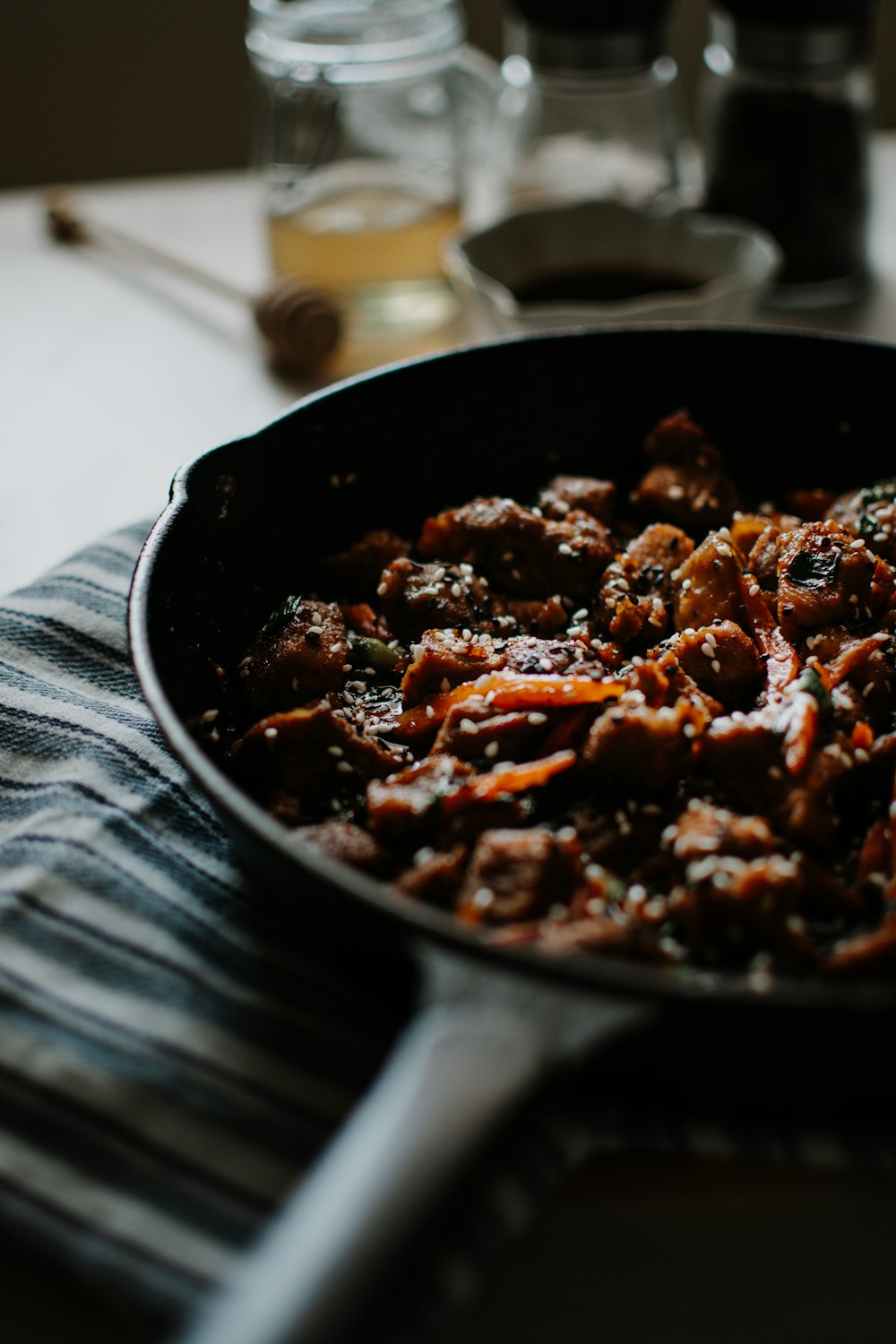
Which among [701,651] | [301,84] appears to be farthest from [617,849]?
[301,84]

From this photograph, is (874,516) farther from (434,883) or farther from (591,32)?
(591,32)

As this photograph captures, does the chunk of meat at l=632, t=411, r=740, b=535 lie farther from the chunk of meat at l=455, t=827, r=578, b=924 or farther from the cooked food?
the chunk of meat at l=455, t=827, r=578, b=924

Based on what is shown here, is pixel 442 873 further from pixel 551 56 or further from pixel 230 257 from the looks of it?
pixel 230 257

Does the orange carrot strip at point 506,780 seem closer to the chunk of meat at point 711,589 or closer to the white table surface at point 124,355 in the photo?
the chunk of meat at point 711,589

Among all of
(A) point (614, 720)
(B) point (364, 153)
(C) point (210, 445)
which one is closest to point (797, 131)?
(B) point (364, 153)

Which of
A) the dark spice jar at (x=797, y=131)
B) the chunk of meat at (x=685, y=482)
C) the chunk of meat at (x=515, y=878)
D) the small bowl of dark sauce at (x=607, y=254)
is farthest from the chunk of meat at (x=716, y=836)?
the dark spice jar at (x=797, y=131)

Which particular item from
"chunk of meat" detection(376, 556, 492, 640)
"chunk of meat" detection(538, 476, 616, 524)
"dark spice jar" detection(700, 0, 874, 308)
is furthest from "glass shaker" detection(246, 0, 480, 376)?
"chunk of meat" detection(376, 556, 492, 640)
